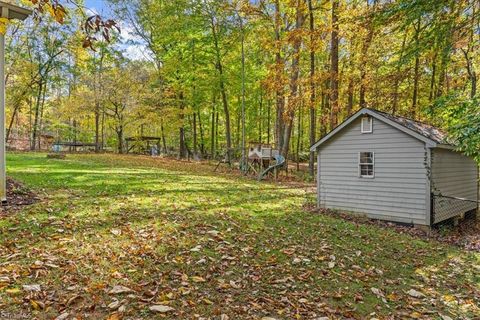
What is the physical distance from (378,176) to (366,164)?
51 cm

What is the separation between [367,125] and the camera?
9.84 m

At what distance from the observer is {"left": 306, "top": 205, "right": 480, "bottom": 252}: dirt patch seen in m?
8.44

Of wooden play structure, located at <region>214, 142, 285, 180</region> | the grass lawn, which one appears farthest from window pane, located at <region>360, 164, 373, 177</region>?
wooden play structure, located at <region>214, 142, 285, 180</region>

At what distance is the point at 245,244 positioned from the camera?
18.5ft

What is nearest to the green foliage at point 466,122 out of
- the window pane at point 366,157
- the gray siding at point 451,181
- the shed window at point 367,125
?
the gray siding at point 451,181

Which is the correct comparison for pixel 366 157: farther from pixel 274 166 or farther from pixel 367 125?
pixel 274 166

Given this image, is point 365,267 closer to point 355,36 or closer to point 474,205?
point 474,205

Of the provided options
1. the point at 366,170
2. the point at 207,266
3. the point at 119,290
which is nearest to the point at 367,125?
the point at 366,170

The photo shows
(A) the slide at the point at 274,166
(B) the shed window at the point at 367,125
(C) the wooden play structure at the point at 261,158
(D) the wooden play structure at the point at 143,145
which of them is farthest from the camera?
(D) the wooden play structure at the point at 143,145

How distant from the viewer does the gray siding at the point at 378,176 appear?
905 cm

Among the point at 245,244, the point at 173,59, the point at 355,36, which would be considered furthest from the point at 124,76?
the point at 245,244

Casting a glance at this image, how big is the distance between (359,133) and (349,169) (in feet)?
3.84

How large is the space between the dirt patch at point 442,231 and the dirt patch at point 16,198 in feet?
23.7

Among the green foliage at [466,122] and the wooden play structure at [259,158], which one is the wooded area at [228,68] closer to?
the wooden play structure at [259,158]
